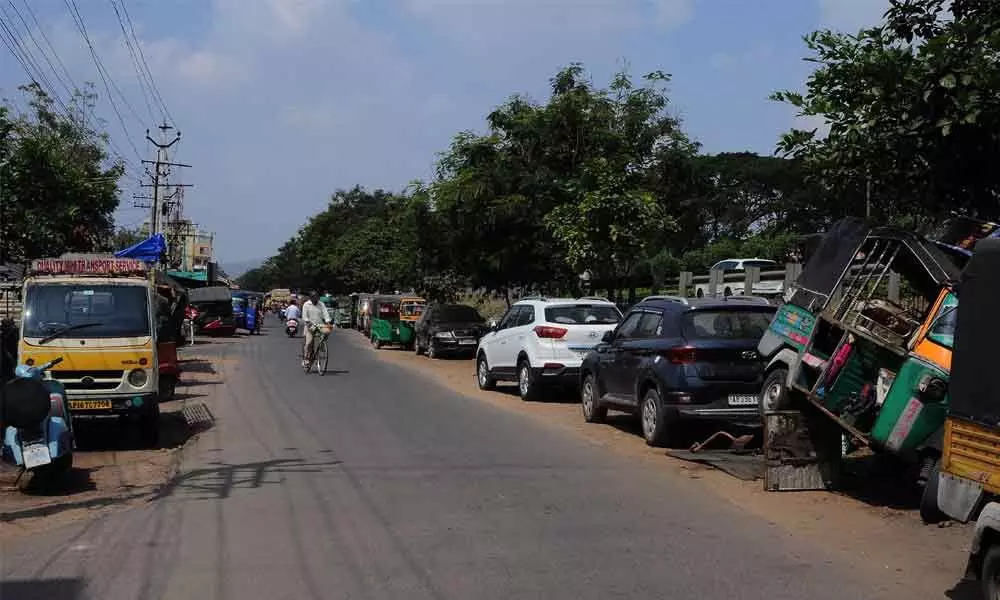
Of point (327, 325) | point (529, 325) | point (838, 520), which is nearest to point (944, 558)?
point (838, 520)

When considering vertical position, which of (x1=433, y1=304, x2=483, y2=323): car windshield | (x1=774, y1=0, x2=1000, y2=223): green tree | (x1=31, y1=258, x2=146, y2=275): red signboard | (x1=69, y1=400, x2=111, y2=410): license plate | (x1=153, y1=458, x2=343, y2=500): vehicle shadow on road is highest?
(x1=774, y1=0, x2=1000, y2=223): green tree

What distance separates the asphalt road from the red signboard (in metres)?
2.73

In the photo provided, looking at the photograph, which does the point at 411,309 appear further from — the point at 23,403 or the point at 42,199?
the point at 23,403

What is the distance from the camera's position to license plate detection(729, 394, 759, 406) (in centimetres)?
1111

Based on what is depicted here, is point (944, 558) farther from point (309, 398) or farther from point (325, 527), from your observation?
point (309, 398)

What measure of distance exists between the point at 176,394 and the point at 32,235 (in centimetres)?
488

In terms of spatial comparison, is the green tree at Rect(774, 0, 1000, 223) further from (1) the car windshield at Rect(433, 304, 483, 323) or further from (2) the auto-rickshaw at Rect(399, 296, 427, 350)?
(2) the auto-rickshaw at Rect(399, 296, 427, 350)

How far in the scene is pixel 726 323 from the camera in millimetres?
11555

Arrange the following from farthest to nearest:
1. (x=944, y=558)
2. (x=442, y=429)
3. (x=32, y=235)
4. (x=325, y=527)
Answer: (x=32, y=235) → (x=442, y=429) → (x=325, y=527) → (x=944, y=558)

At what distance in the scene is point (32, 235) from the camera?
19969 millimetres

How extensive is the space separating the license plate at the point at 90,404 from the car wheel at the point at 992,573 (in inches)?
372

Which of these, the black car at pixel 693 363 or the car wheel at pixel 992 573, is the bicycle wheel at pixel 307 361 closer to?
the black car at pixel 693 363

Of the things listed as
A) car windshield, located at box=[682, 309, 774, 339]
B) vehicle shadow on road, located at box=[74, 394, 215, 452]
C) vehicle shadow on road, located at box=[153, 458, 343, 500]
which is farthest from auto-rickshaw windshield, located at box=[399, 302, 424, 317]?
vehicle shadow on road, located at box=[153, 458, 343, 500]

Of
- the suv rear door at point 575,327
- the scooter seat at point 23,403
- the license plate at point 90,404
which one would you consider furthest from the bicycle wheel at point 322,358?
the scooter seat at point 23,403
